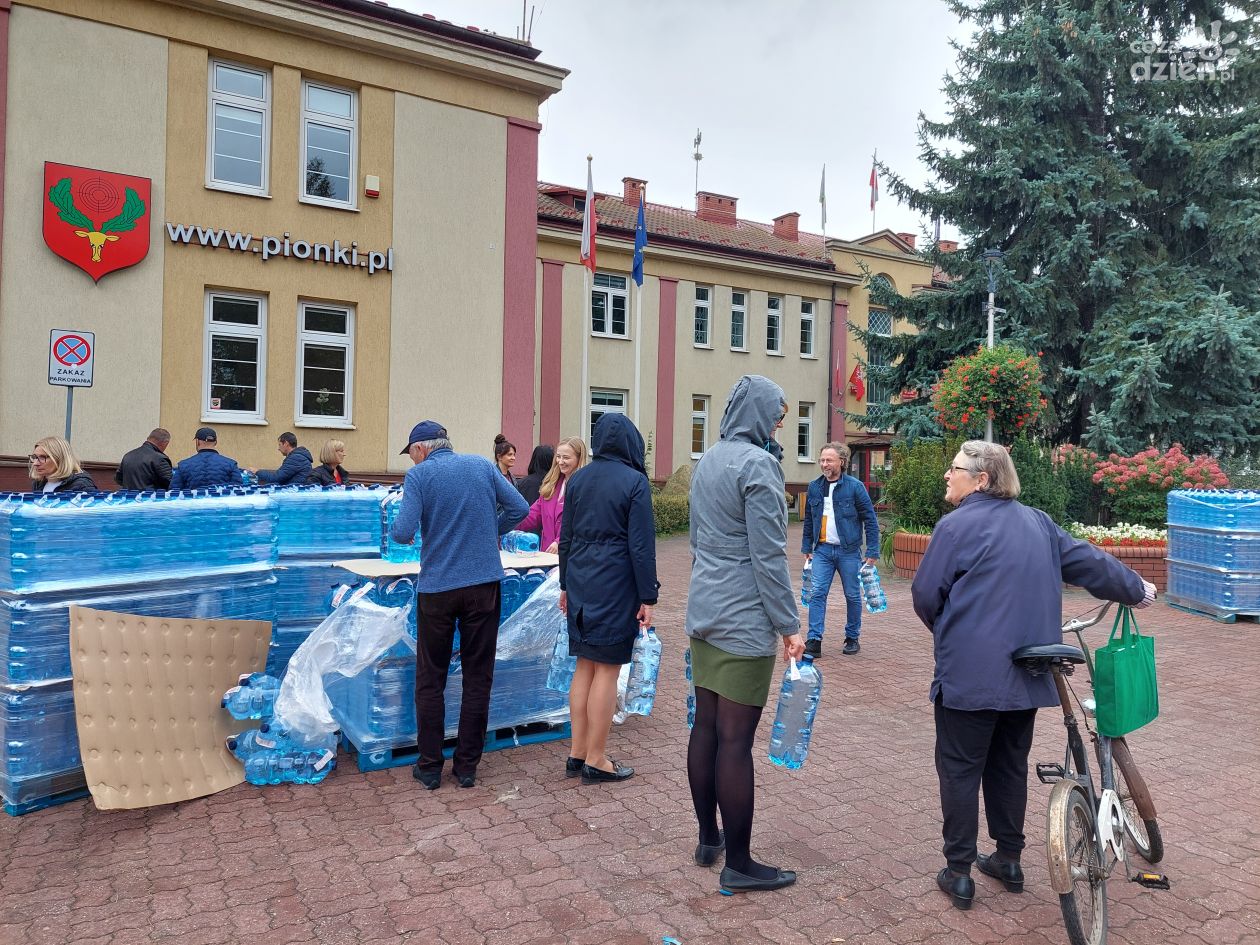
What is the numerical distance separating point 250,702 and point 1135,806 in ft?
14.3

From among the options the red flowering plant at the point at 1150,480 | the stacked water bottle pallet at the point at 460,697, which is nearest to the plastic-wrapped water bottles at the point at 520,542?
the stacked water bottle pallet at the point at 460,697

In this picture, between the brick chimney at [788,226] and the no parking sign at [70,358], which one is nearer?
the no parking sign at [70,358]

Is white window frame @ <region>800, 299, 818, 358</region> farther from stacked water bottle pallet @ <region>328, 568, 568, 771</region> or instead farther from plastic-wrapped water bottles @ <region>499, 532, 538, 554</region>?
stacked water bottle pallet @ <region>328, 568, 568, 771</region>

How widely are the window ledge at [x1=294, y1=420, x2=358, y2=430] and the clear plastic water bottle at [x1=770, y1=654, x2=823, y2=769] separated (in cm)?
1182

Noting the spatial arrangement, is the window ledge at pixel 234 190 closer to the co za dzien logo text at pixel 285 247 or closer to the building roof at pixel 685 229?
the co za dzien logo text at pixel 285 247

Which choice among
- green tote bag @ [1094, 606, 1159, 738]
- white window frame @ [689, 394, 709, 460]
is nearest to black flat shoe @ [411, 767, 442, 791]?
green tote bag @ [1094, 606, 1159, 738]

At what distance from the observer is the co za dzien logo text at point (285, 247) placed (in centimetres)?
1338

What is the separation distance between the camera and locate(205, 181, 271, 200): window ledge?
13547 millimetres

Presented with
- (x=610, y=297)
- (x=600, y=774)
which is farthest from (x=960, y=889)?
(x=610, y=297)

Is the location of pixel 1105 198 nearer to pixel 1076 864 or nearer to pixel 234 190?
pixel 234 190

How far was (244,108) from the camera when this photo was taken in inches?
549

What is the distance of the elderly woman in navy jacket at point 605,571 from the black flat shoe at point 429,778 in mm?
788

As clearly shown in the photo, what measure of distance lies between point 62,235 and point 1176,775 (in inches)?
544

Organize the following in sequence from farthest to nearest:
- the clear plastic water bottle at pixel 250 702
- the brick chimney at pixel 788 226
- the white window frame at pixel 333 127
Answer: the brick chimney at pixel 788 226
the white window frame at pixel 333 127
the clear plastic water bottle at pixel 250 702
